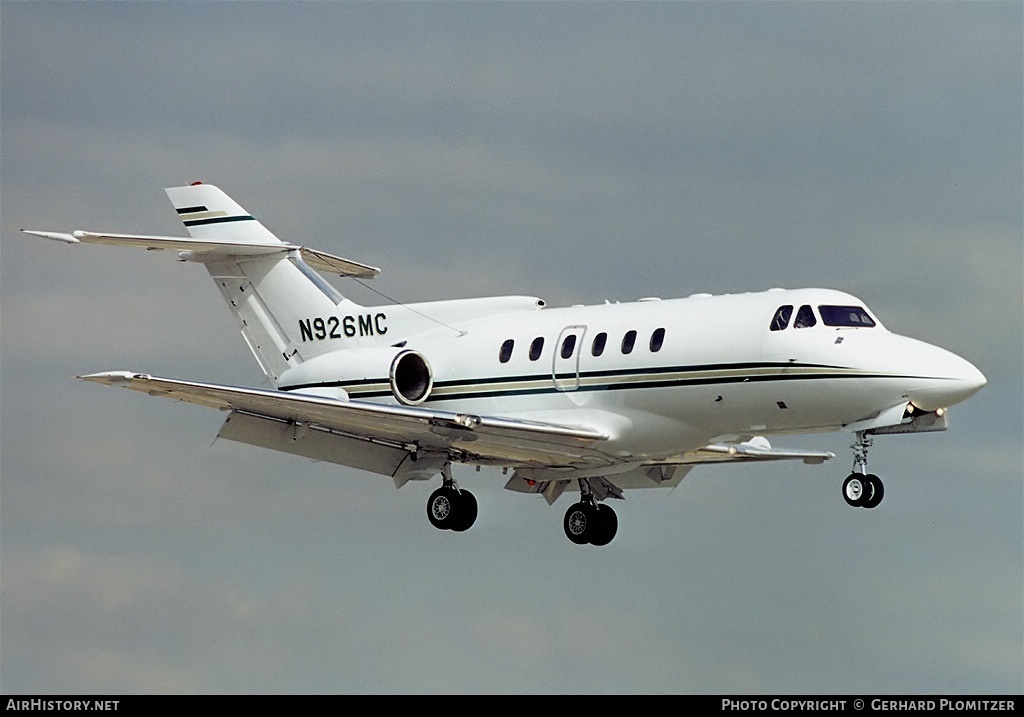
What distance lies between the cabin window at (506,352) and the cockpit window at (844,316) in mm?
6015

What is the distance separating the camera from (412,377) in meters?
37.3

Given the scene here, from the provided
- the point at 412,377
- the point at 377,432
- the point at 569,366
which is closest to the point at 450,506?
the point at 377,432

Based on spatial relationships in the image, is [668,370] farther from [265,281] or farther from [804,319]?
[265,281]

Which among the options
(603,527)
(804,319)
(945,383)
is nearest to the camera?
(945,383)

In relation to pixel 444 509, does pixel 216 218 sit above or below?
above

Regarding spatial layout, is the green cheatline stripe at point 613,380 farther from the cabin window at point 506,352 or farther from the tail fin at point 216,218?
the tail fin at point 216,218

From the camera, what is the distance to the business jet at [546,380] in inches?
1303

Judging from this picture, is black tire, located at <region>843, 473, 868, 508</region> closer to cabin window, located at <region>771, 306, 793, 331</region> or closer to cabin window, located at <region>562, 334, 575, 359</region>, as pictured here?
cabin window, located at <region>771, 306, 793, 331</region>

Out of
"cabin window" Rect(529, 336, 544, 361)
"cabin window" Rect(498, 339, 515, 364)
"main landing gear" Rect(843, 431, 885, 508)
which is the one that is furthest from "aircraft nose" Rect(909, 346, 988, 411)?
"cabin window" Rect(498, 339, 515, 364)

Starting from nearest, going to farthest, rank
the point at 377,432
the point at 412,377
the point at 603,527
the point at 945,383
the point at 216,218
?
the point at 945,383 → the point at 377,432 → the point at 412,377 → the point at 603,527 → the point at 216,218

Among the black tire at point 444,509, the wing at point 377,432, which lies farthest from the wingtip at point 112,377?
the black tire at point 444,509

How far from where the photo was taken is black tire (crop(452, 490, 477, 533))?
36812mm

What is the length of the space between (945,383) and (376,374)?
423 inches

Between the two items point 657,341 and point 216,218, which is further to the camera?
point 216,218
